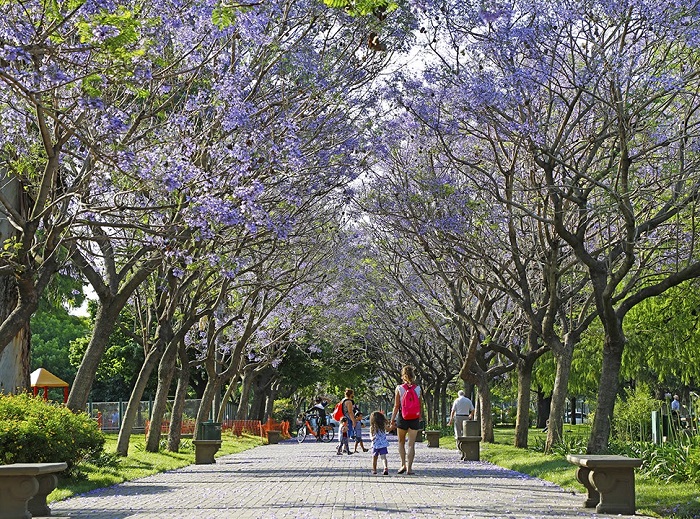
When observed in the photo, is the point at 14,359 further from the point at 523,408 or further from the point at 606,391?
the point at 523,408

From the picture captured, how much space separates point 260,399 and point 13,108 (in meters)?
41.8

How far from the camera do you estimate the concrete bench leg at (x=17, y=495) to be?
10789 millimetres

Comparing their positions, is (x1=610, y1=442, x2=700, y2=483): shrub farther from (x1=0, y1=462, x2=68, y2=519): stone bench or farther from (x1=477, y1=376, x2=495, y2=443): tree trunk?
(x1=477, y1=376, x2=495, y2=443): tree trunk

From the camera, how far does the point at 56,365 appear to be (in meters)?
81.4

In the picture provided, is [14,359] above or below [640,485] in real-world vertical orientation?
above

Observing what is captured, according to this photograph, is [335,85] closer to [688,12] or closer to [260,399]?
[688,12]

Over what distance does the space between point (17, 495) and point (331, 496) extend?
16.3 ft

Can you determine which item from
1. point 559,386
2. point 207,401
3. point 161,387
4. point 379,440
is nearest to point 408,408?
point 379,440

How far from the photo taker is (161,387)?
24578mm

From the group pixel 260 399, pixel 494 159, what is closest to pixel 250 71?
pixel 494 159

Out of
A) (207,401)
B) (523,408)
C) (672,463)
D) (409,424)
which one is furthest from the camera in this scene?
(207,401)

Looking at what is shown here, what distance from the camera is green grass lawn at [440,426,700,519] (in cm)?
1127

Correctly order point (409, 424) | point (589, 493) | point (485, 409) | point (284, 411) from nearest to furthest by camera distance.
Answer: point (589, 493)
point (409, 424)
point (485, 409)
point (284, 411)

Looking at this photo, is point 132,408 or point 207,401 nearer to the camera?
point 132,408
